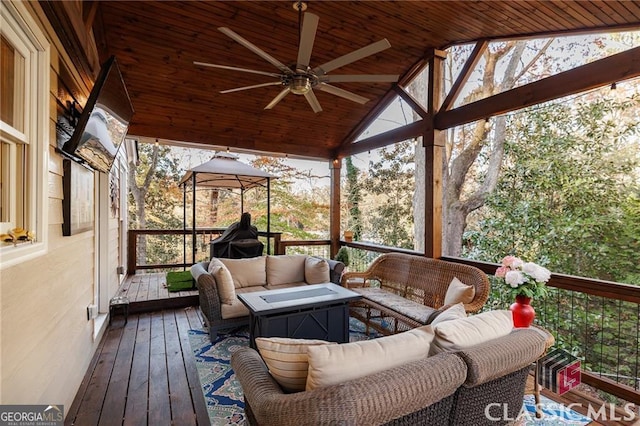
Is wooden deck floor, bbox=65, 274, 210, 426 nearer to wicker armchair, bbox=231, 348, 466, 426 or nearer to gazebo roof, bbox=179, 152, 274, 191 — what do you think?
wicker armchair, bbox=231, 348, 466, 426

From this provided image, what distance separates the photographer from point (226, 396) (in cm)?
251

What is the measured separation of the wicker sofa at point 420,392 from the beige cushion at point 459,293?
51.7 inches

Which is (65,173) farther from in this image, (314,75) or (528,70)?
(528,70)

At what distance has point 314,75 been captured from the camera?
109 inches

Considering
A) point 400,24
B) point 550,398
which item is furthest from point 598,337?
point 400,24

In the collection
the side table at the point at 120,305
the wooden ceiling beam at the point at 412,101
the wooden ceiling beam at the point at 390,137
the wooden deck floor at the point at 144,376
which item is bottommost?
the wooden deck floor at the point at 144,376

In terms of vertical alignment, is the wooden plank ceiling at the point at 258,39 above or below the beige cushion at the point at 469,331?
above

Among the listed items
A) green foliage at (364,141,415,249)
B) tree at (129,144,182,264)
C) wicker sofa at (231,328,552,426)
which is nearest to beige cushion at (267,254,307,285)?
wicker sofa at (231,328,552,426)

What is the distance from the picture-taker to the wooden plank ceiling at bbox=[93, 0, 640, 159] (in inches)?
130

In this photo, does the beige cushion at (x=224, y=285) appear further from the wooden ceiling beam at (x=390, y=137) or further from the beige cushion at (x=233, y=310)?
the wooden ceiling beam at (x=390, y=137)

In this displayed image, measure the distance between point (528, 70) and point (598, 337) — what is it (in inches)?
168

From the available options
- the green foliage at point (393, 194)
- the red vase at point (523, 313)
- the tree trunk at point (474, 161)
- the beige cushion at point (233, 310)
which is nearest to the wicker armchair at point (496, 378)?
the red vase at point (523, 313)

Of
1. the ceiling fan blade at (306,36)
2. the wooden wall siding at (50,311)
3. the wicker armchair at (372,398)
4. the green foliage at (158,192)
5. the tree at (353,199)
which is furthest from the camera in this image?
the green foliage at (158,192)

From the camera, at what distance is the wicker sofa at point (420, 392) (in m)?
1.18
